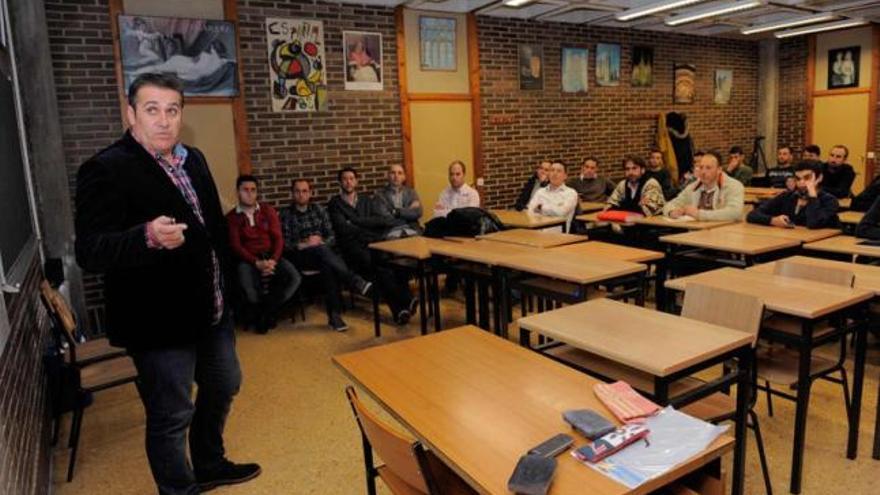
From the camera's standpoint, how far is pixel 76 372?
313cm

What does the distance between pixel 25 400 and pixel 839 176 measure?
25.5 feet

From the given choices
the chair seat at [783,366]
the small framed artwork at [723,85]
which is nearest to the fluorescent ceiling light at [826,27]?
the small framed artwork at [723,85]

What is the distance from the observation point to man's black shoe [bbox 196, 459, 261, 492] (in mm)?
2756

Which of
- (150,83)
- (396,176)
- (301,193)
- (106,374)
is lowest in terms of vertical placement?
(106,374)

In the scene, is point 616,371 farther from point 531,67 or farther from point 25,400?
point 531,67

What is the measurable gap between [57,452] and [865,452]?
12.9 feet

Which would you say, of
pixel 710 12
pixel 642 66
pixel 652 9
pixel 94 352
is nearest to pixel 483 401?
pixel 94 352

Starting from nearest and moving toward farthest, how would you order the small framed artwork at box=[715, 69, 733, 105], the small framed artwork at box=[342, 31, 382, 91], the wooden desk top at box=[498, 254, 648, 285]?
the wooden desk top at box=[498, 254, 648, 285] → the small framed artwork at box=[342, 31, 382, 91] → the small framed artwork at box=[715, 69, 733, 105]

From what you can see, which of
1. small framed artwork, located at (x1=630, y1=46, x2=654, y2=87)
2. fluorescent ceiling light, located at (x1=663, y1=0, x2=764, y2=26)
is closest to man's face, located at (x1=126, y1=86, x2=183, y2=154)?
fluorescent ceiling light, located at (x1=663, y1=0, x2=764, y2=26)

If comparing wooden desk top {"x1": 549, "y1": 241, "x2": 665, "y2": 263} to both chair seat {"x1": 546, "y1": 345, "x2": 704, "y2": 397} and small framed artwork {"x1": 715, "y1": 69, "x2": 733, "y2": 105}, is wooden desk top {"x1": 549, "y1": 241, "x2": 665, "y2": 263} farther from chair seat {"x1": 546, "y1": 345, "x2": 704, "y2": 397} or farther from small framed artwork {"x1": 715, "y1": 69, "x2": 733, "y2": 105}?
A: small framed artwork {"x1": 715, "y1": 69, "x2": 733, "y2": 105}

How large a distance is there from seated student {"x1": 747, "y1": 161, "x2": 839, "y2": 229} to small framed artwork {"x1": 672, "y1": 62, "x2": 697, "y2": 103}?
15.2ft

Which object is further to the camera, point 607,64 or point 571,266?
point 607,64

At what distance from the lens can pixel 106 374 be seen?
3.23 metres

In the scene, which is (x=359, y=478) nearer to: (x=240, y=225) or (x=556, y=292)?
(x=556, y=292)
